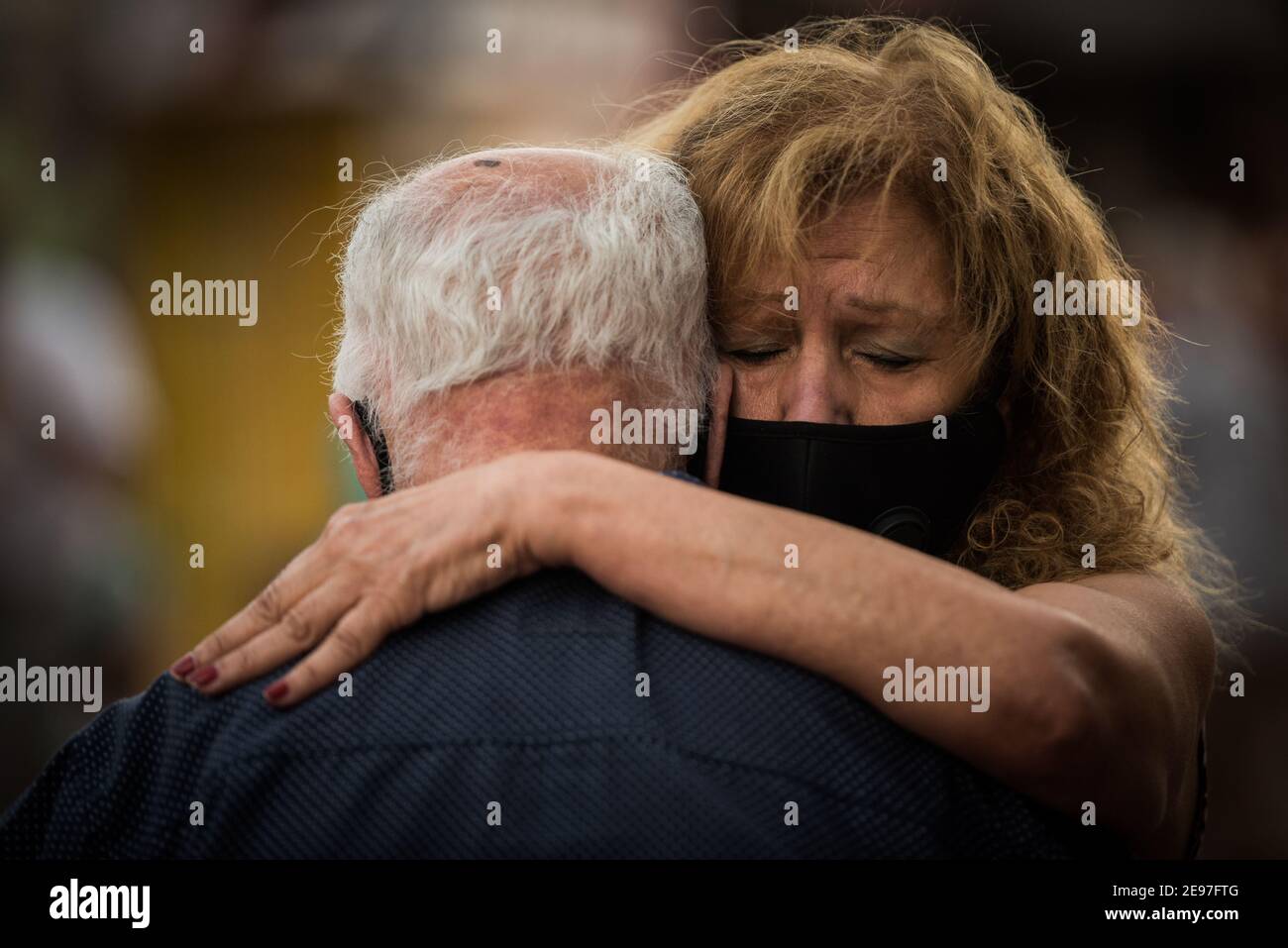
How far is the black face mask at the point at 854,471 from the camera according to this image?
2178mm

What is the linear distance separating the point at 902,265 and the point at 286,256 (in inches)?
161

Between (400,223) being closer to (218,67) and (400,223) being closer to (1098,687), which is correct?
(1098,687)

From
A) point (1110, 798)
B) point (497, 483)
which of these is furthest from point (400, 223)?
point (1110, 798)

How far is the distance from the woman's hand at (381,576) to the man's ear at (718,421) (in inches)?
21.0

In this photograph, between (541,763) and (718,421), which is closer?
(541,763)

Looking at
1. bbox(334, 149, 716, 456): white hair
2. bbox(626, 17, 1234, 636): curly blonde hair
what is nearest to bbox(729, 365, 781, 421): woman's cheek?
bbox(626, 17, 1234, 636): curly blonde hair

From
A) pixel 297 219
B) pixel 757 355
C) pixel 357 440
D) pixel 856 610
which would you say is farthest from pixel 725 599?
pixel 297 219

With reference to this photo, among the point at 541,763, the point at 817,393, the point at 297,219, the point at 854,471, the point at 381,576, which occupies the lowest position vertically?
the point at 541,763

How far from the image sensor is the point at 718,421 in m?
2.07

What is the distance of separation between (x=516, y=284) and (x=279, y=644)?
0.59 m

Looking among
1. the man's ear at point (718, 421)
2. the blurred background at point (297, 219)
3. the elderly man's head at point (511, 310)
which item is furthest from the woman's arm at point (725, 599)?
the blurred background at point (297, 219)

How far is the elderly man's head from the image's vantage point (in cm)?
169

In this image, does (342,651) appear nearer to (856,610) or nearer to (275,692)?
(275,692)

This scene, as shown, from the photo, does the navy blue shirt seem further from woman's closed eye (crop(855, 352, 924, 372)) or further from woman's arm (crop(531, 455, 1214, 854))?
woman's closed eye (crop(855, 352, 924, 372))
